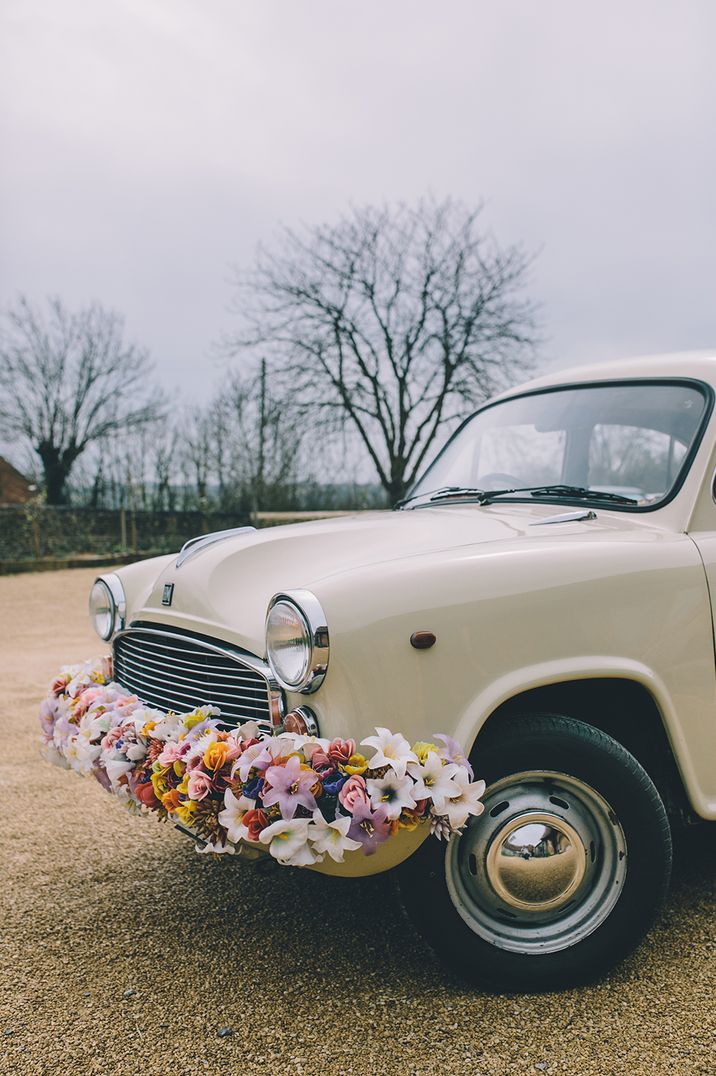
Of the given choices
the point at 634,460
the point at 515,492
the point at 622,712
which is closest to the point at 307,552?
the point at 515,492

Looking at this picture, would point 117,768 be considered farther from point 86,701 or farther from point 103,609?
point 103,609

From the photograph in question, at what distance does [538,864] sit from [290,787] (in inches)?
28.9

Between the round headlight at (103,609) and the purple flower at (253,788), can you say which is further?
the round headlight at (103,609)

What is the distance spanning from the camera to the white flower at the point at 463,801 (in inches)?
82.6

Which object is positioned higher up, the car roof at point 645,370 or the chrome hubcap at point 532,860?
the car roof at point 645,370

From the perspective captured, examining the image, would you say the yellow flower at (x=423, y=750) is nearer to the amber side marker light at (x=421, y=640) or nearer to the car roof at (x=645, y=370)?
the amber side marker light at (x=421, y=640)

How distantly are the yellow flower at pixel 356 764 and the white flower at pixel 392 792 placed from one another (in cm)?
4

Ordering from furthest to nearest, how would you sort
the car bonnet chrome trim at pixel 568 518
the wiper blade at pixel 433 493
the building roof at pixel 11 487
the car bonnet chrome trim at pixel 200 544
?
the building roof at pixel 11 487 < the wiper blade at pixel 433 493 < the car bonnet chrome trim at pixel 200 544 < the car bonnet chrome trim at pixel 568 518

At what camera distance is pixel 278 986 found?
2469mm

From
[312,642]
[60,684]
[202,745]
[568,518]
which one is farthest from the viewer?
[60,684]

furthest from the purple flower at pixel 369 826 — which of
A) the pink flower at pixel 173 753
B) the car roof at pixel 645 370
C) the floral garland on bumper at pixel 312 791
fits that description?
the car roof at pixel 645 370

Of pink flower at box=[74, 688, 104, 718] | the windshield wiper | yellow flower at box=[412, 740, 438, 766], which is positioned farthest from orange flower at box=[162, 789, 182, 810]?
the windshield wiper

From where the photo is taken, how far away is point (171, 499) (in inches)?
1039

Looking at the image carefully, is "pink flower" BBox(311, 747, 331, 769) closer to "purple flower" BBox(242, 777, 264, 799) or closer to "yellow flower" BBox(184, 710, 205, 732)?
"purple flower" BBox(242, 777, 264, 799)
